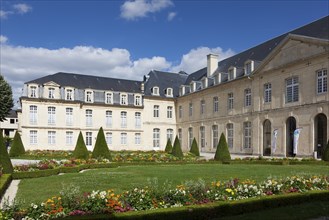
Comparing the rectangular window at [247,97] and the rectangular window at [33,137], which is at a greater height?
the rectangular window at [247,97]

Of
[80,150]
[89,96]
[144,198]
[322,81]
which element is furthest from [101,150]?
[89,96]

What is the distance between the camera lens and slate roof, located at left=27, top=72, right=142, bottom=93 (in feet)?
120

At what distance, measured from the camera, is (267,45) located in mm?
30891

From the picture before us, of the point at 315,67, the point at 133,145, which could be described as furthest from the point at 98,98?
the point at 315,67

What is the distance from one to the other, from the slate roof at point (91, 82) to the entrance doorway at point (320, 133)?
2126cm

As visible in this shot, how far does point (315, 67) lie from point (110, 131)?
23015 mm

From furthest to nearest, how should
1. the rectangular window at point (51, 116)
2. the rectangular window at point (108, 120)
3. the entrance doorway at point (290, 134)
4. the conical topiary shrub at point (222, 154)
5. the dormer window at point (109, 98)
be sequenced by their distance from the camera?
1. the rectangular window at point (108, 120)
2. the dormer window at point (109, 98)
3. the rectangular window at point (51, 116)
4. the entrance doorway at point (290, 134)
5. the conical topiary shrub at point (222, 154)

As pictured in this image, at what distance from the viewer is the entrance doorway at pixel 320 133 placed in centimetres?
2311

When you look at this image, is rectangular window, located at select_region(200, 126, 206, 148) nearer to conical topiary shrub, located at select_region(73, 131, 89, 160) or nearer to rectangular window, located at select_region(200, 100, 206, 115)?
rectangular window, located at select_region(200, 100, 206, 115)

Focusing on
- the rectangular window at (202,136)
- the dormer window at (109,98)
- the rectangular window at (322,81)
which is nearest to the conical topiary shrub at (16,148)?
the dormer window at (109,98)

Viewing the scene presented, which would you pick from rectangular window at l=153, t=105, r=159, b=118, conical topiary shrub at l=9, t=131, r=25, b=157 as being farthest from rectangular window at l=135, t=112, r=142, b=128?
conical topiary shrub at l=9, t=131, r=25, b=157

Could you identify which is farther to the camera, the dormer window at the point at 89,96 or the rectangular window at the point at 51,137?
the dormer window at the point at 89,96

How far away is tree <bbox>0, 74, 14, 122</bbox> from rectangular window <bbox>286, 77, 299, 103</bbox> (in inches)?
1155

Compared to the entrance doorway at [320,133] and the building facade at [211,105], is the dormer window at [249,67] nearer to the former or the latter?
the building facade at [211,105]
